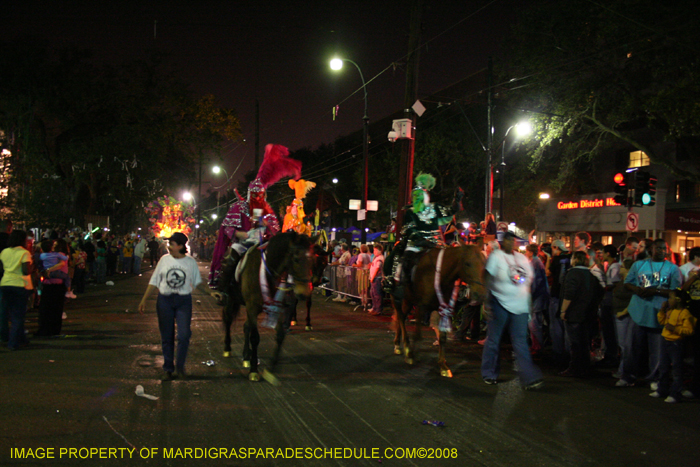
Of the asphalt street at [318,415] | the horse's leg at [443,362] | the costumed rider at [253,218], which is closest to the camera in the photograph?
the asphalt street at [318,415]

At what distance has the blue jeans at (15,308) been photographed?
31.3 feet

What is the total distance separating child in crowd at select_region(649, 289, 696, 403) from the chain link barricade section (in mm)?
10032

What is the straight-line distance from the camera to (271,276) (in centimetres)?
795

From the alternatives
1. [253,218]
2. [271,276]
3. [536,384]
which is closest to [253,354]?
[271,276]

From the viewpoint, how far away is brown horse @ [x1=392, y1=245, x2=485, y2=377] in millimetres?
7664

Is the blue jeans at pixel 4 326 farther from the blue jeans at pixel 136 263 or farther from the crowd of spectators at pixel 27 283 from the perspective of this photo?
the blue jeans at pixel 136 263

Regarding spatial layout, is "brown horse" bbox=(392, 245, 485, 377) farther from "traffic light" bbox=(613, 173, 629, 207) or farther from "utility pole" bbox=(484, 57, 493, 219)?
"utility pole" bbox=(484, 57, 493, 219)

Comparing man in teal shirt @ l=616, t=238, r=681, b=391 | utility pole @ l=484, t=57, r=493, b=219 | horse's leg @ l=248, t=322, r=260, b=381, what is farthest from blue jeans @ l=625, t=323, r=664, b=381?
utility pole @ l=484, t=57, r=493, b=219

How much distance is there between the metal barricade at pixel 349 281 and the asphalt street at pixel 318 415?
695cm

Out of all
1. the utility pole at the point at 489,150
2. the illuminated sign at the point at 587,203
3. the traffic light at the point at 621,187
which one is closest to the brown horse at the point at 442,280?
the traffic light at the point at 621,187

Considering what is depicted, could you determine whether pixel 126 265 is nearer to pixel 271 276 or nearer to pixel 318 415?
pixel 271 276

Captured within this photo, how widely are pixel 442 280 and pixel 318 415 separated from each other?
3022 millimetres

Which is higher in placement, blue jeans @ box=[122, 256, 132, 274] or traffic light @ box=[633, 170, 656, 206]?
traffic light @ box=[633, 170, 656, 206]

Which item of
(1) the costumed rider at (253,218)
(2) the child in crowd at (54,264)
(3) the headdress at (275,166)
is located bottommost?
(2) the child in crowd at (54,264)
